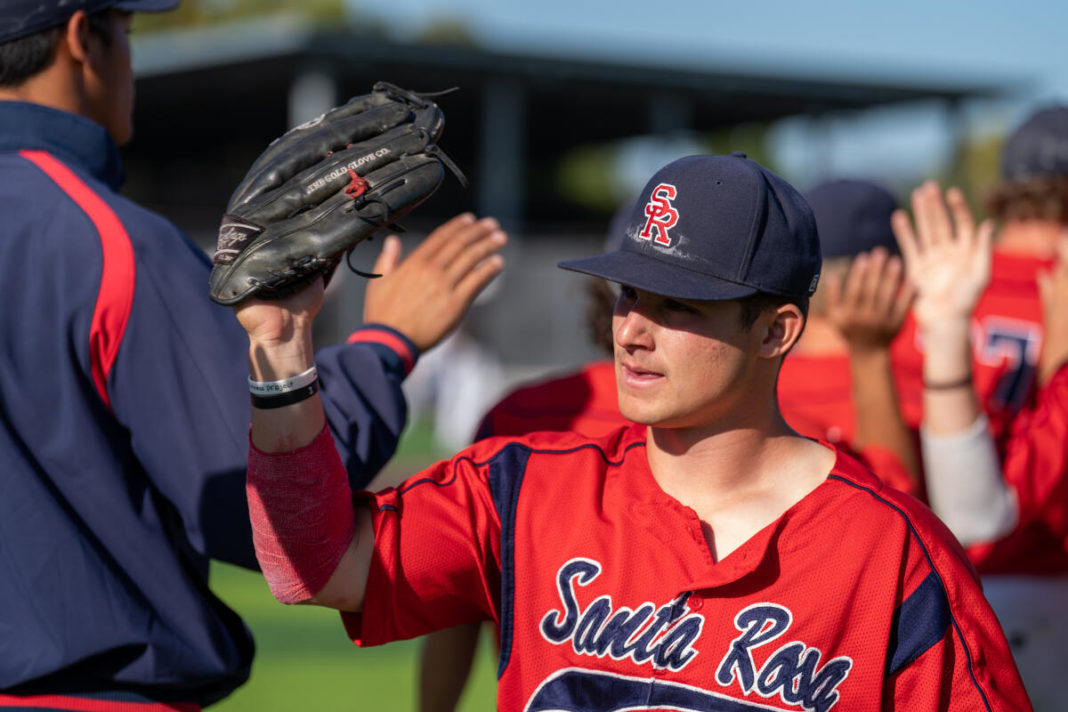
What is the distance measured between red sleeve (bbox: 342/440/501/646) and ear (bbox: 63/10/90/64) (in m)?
1.13

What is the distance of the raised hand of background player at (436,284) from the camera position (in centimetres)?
256

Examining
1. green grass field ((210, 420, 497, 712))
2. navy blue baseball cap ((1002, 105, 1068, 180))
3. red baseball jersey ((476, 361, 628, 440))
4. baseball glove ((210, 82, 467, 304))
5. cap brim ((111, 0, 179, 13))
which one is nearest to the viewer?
baseball glove ((210, 82, 467, 304))

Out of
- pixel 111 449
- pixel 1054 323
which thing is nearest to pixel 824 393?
pixel 1054 323

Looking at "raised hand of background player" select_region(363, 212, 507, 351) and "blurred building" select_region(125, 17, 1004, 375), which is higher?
"raised hand of background player" select_region(363, 212, 507, 351)

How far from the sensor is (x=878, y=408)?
9.71 ft

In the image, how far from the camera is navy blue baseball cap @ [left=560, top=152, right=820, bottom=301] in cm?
214

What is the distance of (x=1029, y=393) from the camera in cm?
363

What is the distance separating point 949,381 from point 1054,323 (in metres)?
0.74

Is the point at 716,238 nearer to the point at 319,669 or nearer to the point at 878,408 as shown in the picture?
the point at 878,408

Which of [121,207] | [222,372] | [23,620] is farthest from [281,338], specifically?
[23,620]

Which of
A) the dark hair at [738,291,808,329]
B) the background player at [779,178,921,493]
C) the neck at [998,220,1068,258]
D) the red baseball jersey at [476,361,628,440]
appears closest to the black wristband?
the dark hair at [738,291,808,329]

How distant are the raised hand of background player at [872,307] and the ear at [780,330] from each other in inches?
30.9

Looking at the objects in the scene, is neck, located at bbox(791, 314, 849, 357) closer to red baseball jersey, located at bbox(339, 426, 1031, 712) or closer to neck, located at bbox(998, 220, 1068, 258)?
neck, located at bbox(998, 220, 1068, 258)

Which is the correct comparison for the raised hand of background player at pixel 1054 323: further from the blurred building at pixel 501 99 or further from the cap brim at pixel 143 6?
the blurred building at pixel 501 99
